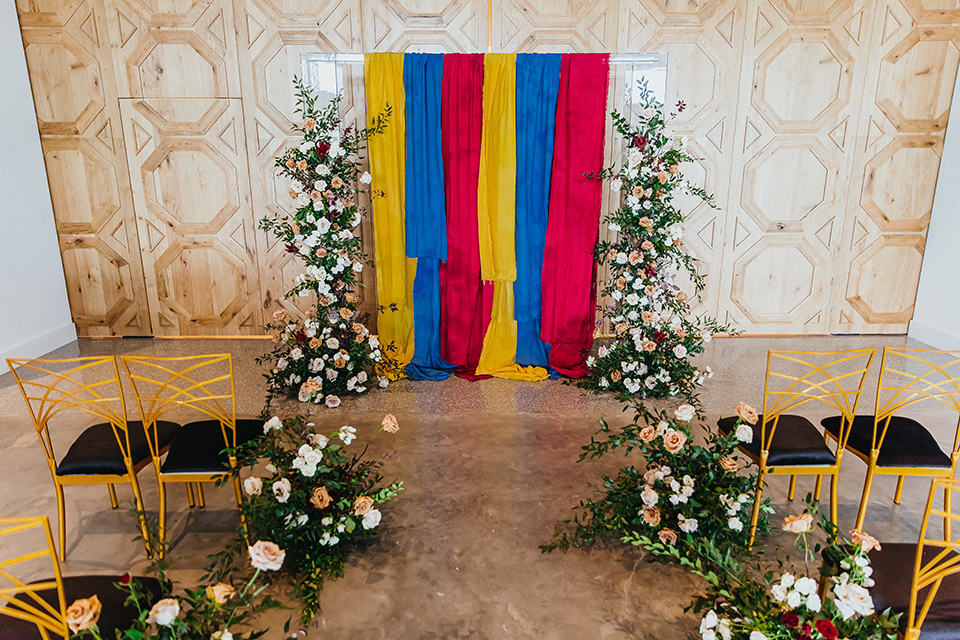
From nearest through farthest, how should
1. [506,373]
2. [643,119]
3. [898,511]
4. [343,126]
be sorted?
[898,511], [643,119], [506,373], [343,126]

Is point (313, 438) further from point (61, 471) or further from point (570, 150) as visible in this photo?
point (570, 150)

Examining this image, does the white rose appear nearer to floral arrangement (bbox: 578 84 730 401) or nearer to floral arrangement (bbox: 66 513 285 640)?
floral arrangement (bbox: 66 513 285 640)

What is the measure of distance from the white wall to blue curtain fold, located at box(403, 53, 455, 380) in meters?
3.00

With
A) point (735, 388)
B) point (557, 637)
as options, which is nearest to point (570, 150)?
point (735, 388)

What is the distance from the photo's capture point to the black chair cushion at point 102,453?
241 centimetres

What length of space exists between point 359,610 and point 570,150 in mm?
3282

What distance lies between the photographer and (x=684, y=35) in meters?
4.78

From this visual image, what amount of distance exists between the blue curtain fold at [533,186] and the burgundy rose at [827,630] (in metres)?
3.25

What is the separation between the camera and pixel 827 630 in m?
1.40

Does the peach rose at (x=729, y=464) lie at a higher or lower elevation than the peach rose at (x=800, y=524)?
lower

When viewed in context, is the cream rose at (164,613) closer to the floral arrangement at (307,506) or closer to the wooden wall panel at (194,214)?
the floral arrangement at (307,506)

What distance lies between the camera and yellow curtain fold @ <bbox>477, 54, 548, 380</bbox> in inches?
169

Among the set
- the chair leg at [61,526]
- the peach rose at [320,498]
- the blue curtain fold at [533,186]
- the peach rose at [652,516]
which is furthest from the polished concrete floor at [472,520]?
the blue curtain fold at [533,186]

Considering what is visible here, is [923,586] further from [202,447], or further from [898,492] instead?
[202,447]
